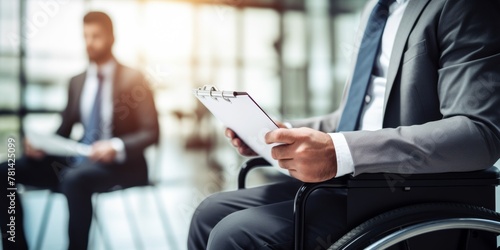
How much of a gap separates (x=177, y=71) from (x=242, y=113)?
212 centimetres

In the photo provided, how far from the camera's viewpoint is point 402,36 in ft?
2.92

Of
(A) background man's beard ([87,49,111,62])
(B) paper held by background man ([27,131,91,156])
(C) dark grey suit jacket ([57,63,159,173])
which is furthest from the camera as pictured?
(A) background man's beard ([87,49,111,62])

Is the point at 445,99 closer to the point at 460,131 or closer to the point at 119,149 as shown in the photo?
the point at 460,131

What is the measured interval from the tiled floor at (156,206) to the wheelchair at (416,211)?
178 cm

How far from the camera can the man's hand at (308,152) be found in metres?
0.74

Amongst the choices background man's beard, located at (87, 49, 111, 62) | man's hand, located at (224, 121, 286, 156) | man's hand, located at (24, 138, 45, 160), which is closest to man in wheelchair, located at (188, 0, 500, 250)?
man's hand, located at (224, 121, 286, 156)

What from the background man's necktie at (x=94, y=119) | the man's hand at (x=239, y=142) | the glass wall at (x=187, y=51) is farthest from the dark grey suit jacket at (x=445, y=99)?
the glass wall at (x=187, y=51)

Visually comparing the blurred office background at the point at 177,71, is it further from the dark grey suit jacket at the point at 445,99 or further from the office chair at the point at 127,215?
the dark grey suit jacket at the point at 445,99

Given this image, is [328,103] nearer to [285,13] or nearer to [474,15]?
[285,13]

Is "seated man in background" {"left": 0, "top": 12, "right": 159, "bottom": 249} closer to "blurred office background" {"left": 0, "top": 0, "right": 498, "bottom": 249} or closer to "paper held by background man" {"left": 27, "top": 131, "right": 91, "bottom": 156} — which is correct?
"paper held by background man" {"left": 27, "top": 131, "right": 91, "bottom": 156}

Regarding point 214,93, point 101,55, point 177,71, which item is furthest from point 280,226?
point 177,71

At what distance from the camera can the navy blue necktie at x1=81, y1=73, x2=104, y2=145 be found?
7.74 feet

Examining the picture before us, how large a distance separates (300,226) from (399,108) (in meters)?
0.32

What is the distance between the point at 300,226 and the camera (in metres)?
0.75
